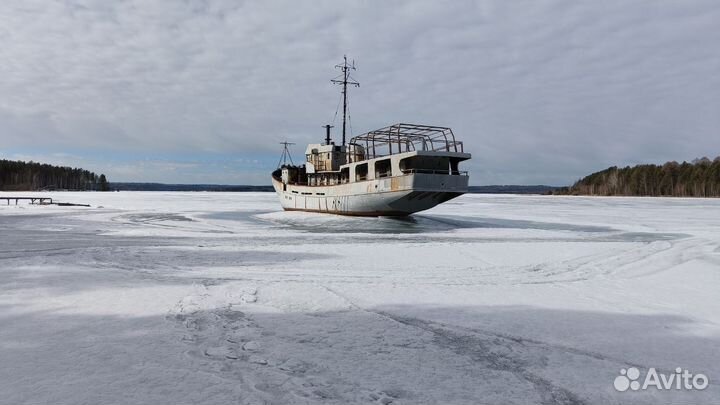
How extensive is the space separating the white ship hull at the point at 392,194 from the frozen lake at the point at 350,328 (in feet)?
47.3

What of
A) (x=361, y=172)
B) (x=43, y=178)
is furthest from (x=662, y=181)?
(x=43, y=178)

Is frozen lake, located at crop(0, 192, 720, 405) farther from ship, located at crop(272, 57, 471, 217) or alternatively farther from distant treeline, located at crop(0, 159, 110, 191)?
distant treeline, located at crop(0, 159, 110, 191)

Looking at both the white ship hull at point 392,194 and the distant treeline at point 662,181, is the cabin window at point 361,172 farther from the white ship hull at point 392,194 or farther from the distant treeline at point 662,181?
the distant treeline at point 662,181

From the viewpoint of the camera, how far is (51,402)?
4.03 meters

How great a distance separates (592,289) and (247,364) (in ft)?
24.5

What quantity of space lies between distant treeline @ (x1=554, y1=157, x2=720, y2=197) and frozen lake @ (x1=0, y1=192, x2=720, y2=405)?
434ft

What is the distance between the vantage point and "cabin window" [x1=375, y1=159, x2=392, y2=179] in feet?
97.4

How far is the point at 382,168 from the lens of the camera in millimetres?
30406

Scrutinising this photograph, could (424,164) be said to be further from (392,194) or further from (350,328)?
(350,328)

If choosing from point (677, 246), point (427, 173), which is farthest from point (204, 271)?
point (427, 173)

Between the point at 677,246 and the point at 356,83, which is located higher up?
the point at 356,83

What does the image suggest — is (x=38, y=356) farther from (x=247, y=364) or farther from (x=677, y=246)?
(x=677, y=246)

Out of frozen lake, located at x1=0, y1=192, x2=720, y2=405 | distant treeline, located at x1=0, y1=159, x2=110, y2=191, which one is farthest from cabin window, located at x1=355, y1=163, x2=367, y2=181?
distant treeline, located at x1=0, y1=159, x2=110, y2=191

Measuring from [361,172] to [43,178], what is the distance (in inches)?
6495
